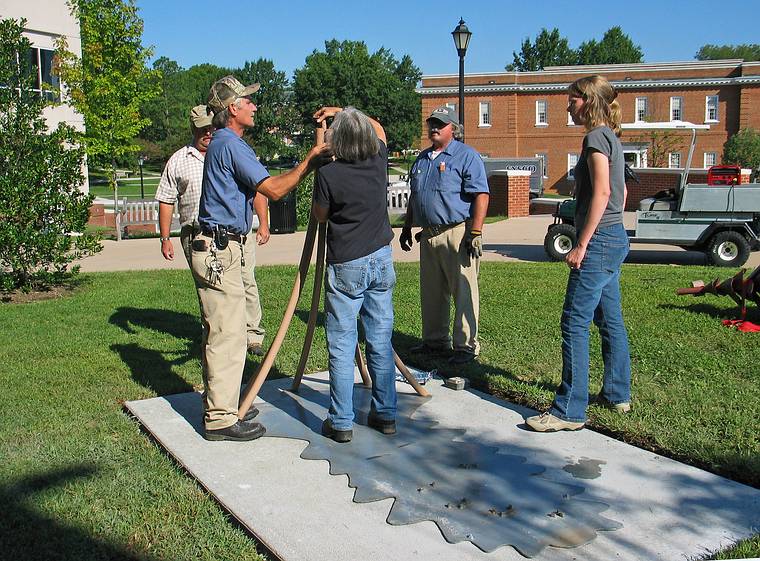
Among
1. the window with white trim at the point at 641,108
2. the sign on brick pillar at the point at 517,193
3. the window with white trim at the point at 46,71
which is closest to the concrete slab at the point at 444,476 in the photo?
the window with white trim at the point at 46,71

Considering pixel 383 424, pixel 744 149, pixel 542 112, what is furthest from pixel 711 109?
pixel 383 424

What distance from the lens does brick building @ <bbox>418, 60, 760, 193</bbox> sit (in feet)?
156

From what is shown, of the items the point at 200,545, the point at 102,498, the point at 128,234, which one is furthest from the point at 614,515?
the point at 128,234

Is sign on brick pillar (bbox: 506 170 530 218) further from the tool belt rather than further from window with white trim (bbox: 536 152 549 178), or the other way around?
window with white trim (bbox: 536 152 549 178)

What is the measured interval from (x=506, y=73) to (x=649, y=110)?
29.3 feet

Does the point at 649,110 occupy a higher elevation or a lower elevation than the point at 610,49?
lower

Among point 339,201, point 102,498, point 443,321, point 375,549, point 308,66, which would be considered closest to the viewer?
point 375,549

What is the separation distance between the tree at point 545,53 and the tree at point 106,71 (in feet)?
244

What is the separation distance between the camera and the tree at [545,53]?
91.2 meters

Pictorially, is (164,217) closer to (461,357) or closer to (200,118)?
(200,118)

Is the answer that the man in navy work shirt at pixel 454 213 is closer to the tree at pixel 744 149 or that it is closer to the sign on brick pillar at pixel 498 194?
the sign on brick pillar at pixel 498 194

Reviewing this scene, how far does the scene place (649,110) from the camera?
49719 mm

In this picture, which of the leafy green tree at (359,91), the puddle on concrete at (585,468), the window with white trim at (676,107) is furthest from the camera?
the leafy green tree at (359,91)

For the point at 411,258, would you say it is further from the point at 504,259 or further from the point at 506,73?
the point at 506,73
